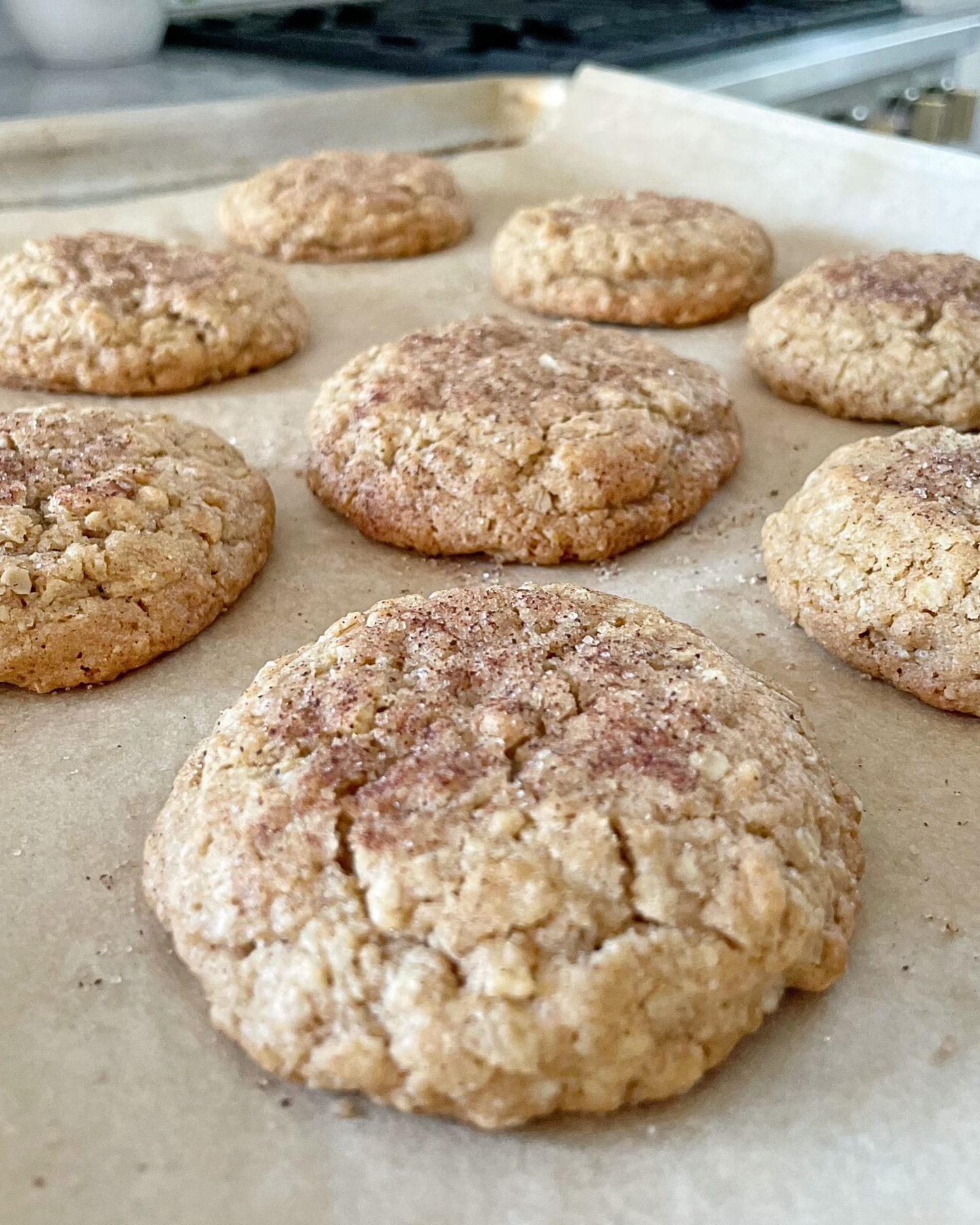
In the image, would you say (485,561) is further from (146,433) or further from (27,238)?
(27,238)

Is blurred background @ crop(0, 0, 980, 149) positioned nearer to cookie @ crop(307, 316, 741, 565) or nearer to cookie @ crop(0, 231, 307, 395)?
cookie @ crop(0, 231, 307, 395)

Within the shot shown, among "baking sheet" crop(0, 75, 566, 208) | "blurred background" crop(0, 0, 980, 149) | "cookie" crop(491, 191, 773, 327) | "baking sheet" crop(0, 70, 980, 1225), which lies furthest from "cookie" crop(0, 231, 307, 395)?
"blurred background" crop(0, 0, 980, 149)

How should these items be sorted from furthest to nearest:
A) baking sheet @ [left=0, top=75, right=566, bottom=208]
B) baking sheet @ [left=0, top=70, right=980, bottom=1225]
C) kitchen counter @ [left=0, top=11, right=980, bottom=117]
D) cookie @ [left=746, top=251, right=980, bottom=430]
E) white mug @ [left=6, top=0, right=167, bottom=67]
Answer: white mug @ [left=6, top=0, right=167, bottom=67]
kitchen counter @ [left=0, top=11, right=980, bottom=117]
baking sheet @ [left=0, top=75, right=566, bottom=208]
cookie @ [left=746, top=251, right=980, bottom=430]
baking sheet @ [left=0, top=70, right=980, bottom=1225]

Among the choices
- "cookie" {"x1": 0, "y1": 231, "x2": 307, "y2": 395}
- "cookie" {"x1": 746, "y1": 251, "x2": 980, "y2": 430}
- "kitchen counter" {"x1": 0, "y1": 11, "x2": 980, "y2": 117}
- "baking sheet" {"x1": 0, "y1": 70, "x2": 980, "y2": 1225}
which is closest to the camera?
"baking sheet" {"x1": 0, "y1": 70, "x2": 980, "y2": 1225}

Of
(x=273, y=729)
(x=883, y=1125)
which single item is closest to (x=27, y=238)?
(x=273, y=729)

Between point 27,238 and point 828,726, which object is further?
point 27,238

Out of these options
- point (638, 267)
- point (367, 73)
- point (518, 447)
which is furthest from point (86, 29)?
point (518, 447)

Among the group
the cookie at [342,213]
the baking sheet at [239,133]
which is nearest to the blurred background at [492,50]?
the baking sheet at [239,133]
